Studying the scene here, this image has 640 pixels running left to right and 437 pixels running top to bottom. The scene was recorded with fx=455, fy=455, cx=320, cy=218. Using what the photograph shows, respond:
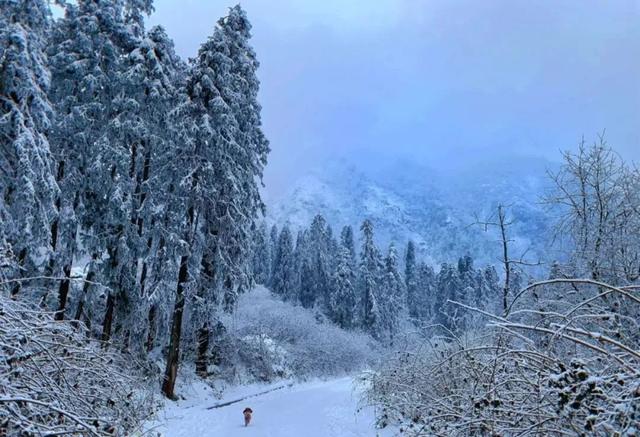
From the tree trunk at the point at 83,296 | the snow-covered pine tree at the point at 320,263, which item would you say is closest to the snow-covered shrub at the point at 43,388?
the tree trunk at the point at 83,296

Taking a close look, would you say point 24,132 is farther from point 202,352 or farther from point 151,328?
point 202,352

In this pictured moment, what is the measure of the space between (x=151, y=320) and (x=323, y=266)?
47.1 m

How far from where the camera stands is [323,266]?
65750mm

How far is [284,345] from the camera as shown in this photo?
31.0m

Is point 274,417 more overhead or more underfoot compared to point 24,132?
more underfoot

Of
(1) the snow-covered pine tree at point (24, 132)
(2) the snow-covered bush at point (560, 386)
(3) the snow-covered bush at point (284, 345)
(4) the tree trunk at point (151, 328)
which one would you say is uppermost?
(1) the snow-covered pine tree at point (24, 132)

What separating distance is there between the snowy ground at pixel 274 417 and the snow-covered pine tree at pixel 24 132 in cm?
677

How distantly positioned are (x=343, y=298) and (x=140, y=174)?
3908 centimetres

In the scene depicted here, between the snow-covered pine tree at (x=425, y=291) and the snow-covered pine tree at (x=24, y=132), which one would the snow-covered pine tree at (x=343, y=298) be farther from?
the snow-covered pine tree at (x=24, y=132)

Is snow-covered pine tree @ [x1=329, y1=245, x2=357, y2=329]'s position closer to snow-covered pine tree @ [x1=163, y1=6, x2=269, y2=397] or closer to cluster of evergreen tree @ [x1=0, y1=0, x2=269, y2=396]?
snow-covered pine tree @ [x1=163, y1=6, x2=269, y2=397]

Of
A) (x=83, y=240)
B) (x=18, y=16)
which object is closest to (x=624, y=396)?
(x=18, y=16)

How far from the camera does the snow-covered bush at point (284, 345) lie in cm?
2563

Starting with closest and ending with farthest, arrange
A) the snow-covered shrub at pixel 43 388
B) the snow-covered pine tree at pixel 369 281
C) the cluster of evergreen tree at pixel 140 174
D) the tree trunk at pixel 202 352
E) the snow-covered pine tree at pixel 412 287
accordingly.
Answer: the snow-covered shrub at pixel 43 388 → the cluster of evergreen tree at pixel 140 174 → the tree trunk at pixel 202 352 → the snow-covered pine tree at pixel 369 281 → the snow-covered pine tree at pixel 412 287

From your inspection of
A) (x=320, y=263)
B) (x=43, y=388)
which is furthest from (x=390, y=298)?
(x=43, y=388)
